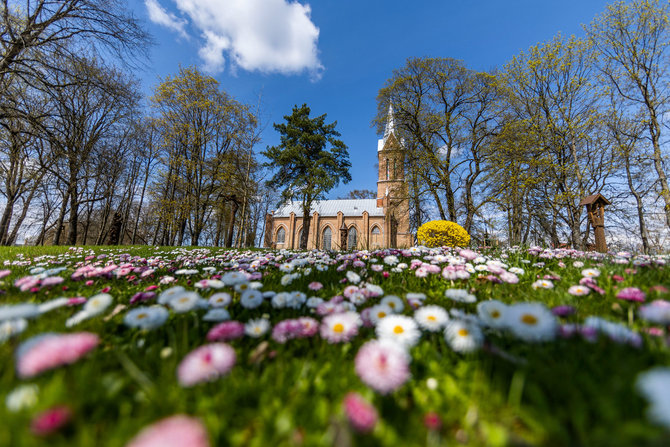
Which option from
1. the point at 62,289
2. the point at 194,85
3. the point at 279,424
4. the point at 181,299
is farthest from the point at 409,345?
the point at 194,85

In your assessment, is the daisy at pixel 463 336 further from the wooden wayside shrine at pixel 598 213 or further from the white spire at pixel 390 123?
the white spire at pixel 390 123

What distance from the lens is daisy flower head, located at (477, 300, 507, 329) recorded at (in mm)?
1030

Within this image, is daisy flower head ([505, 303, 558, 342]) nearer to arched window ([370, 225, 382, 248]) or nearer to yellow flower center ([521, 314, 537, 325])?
yellow flower center ([521, 314, 537, 325])

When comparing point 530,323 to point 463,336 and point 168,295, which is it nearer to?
point 463,336

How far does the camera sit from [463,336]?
3.43 ft

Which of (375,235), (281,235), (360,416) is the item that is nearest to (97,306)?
(360,416)

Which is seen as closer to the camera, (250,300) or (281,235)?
(250,300)

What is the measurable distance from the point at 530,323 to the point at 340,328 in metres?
0.80

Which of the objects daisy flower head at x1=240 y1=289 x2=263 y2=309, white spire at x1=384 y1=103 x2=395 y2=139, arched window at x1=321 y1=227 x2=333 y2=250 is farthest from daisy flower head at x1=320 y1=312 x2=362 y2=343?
arched window at x1=321 y1=227 x2=333 y2=250

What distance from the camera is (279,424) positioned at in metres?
0.67

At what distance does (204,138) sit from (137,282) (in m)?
16.3

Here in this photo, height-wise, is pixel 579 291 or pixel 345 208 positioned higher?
pixel 345 208

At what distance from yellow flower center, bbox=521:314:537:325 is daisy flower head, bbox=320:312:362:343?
71cm

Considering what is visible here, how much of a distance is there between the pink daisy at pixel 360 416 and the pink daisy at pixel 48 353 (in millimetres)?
847
